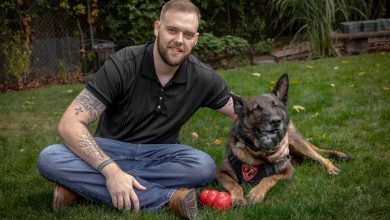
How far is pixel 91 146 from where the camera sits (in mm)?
3264

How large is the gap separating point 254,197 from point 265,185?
189mm

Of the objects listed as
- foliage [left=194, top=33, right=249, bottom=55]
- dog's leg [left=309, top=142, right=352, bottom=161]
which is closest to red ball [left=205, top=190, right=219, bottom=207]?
dog's leg [left=309, top=142, right=352, bottom=161]

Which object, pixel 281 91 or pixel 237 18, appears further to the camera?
pixel 237 18

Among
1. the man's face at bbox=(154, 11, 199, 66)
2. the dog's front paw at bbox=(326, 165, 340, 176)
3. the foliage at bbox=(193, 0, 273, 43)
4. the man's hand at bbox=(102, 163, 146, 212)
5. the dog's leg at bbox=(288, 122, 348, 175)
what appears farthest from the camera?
the foliage at bbox=(193, 0, 273, 43)

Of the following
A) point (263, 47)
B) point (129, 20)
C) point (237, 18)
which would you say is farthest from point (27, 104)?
point (237, 18)

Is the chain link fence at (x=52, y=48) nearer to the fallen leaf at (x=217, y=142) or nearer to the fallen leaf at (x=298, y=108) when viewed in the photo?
the fallen leaf at (x=298, y=108)

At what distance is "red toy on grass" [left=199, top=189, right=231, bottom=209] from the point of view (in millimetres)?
3320

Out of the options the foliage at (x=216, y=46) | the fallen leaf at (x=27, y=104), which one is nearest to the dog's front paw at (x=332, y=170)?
the fallen leaf at (x=27, y=104)

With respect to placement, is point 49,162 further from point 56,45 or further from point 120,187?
point 56,45

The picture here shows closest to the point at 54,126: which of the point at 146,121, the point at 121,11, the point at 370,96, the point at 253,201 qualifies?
the point at 146,121

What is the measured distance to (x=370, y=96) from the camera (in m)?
6.34

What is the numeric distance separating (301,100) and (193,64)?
113 inches

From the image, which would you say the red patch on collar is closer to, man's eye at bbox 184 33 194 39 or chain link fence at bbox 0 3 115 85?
man's eye at bbox 184 33 194 39

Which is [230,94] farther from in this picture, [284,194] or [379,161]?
[379,161]
